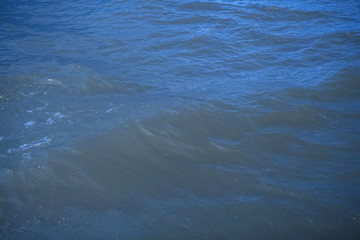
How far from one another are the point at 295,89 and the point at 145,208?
421cm

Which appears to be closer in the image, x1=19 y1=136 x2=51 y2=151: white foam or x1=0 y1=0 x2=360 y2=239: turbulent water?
x1=0 y1=0 x2=360 y2=239: turbulent water

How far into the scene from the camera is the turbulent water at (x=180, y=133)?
3.44 meters

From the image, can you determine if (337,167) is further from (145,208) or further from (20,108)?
(20,108)

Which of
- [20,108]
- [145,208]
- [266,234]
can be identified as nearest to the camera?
[266,234]

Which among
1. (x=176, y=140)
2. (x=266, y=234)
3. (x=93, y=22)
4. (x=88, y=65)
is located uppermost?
(x=93, y=22)

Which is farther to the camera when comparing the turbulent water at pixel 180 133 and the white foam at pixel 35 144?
the white foam at pixel 35 144

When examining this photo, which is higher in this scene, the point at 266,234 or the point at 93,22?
the point at 93,22

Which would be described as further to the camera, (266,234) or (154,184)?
(154,184)

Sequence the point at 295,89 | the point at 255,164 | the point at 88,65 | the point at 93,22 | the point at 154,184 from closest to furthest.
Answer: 1. the point at 154,184
2. the point at 255,164
3. the point at 295,89
4. the point at 88,65
5. the point at 93,22

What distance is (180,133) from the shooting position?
488cm

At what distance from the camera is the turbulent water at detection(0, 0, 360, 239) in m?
3.44

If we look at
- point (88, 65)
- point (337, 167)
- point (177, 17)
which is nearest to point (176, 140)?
point (337, 167)

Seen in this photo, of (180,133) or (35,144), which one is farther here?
(180,133)

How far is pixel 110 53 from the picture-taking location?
7617mm
